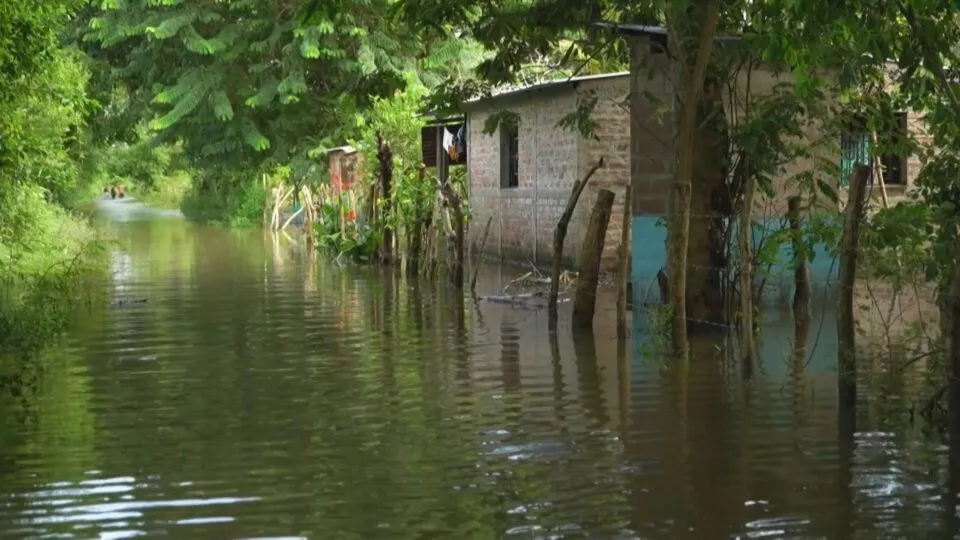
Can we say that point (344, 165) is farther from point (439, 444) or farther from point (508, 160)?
point (439, 444)

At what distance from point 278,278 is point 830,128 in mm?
11790

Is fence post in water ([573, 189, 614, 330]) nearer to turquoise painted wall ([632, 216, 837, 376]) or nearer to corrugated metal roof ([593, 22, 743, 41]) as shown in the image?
turquoise painted wall ([632, 216, 837, 376])

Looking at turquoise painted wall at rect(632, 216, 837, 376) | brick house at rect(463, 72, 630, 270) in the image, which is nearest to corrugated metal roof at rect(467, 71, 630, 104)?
brick house at rect(463, 72, 630, 270)

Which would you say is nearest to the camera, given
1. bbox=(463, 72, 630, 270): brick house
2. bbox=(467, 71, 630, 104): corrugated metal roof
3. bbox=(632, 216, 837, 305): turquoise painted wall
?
bbox=(632, 216, 837, 305): turquoise painted wall

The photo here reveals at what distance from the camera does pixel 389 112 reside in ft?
101

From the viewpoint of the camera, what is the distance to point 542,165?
75.9 ft

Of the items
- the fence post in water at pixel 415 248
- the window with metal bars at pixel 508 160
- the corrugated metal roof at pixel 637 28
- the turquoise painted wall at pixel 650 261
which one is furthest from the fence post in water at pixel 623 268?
the window with metal bars at pixel 508 160

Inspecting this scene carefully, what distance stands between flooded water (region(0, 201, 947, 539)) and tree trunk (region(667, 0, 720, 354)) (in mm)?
573

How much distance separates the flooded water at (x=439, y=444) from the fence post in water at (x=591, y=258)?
63 centimetres

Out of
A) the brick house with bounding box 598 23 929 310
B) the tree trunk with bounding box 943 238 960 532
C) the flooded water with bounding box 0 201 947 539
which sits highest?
the brick house with bounding box 598 23 929 310

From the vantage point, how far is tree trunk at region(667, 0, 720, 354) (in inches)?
480

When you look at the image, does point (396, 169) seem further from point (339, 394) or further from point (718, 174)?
point (339, 394)

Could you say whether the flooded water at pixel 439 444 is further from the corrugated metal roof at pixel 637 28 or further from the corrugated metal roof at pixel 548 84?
the corrugated metal roof at pixel 548 84

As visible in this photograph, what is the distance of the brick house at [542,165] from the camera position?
68.6 feet
